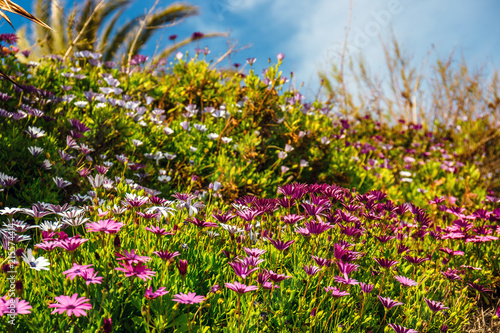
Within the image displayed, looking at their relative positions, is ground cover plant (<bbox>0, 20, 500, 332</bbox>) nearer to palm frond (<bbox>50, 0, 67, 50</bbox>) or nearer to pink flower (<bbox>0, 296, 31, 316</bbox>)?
pink flower (<bbox>0, 296, 31, 316</bbox>)

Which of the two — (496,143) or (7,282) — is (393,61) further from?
(7,282)

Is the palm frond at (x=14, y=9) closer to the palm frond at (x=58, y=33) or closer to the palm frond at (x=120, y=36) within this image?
the palm frond at (x=58, y=33)

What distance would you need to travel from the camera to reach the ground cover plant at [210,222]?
1.45 metres

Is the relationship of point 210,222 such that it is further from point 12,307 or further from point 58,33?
point 58,33

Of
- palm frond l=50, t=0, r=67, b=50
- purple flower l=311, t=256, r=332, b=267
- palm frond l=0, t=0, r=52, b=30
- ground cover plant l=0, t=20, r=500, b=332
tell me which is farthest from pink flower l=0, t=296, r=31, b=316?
palm frond l=50, t=0, r=67, b=50

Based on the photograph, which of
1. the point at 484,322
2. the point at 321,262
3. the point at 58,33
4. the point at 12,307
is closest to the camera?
the point at 12,307

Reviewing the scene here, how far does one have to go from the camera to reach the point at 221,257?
1.99 m

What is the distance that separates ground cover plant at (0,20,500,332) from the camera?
1452 mm

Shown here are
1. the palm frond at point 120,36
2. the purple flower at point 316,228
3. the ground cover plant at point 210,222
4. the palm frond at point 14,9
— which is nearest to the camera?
the ground cover plant at point 210,222

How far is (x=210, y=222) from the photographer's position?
1.97 m

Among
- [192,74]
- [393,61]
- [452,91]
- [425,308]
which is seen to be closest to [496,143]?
[452,91]

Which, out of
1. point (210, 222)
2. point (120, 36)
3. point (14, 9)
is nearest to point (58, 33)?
point (120, 36)

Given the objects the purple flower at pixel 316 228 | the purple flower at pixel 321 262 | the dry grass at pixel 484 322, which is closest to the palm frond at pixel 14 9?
the purple flower at pixel 316 228

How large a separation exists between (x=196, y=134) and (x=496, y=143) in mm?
6701
